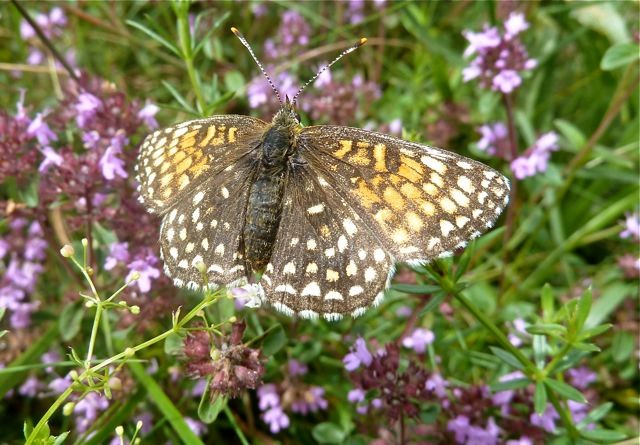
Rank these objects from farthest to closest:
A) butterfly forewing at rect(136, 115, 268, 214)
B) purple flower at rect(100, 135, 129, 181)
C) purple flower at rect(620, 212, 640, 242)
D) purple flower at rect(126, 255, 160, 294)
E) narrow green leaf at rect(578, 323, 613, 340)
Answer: purple flower at rect(620, 212, 640, 242), purple flower at rect(100, 135, 129, 181), purple flower at rect(126, 255, 160, 294), butterfly forewing at rect(136, 115, 268, 214), narrow green leaf at rect(578, 323, 613, 340)

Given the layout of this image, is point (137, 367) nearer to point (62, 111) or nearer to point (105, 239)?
point (105, 239)

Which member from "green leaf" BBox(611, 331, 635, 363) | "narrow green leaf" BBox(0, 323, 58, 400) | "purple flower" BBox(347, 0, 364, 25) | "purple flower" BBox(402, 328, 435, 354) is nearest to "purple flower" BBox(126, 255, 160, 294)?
"narrow green leaf" BBox(0, 323, 58, 400)

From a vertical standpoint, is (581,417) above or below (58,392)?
below

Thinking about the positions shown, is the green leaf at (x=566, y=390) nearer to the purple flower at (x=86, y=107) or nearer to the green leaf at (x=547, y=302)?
the green leaf at (x=547, y=302)

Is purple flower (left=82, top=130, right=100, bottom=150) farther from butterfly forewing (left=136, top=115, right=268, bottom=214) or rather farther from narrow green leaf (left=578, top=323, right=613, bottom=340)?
narrow green leaf (left=578, top=323, right=613, bottom=340)

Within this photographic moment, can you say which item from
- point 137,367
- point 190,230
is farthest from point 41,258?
point 190,230

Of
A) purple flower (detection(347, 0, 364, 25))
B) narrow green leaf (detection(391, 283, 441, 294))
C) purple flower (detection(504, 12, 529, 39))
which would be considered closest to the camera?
narrow green leaf (detection(391, 283, 441, 294))

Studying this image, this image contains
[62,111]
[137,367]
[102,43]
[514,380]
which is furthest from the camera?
[102,43]

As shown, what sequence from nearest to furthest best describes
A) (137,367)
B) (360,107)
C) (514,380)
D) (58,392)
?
(514,380)
(137,367)
(58,392)
(360,107)
